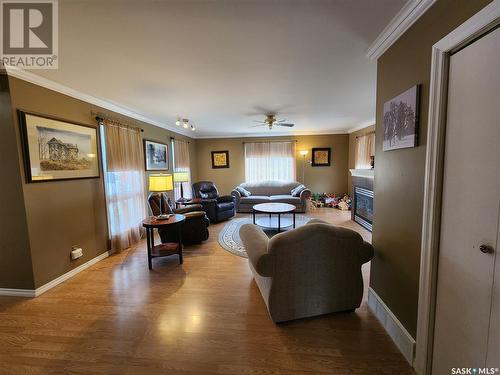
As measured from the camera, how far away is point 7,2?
1424 mm

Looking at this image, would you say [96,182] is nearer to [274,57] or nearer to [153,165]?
[153,165]

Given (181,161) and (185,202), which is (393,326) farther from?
(181,161)

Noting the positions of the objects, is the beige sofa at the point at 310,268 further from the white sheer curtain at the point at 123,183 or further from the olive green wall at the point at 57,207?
the white sheer curtain at the point at 123,183

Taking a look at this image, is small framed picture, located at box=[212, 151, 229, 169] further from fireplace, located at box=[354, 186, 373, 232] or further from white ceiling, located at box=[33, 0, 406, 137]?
fireplace, located at box=[354, 186, 373, 232]

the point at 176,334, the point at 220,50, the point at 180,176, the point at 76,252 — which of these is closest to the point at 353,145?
the point at 180,176

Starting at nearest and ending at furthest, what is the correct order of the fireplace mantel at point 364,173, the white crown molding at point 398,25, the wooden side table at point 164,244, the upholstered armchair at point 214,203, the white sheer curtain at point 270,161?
the white crown molding at point 398,25
the wooden side table at point 164,244
the fireplace mantel at point 364,173
the upholstered armchair at point 214,203
the white sheer curtain at point 270,161

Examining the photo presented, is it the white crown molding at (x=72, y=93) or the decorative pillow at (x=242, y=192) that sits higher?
the white crown molding at (x=72, y=93)

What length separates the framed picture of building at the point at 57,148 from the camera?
2348 mm

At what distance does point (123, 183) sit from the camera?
3.74 metres

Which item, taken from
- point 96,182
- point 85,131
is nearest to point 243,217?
point 96,182

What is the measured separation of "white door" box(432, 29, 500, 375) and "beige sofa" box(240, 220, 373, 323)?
0.65m

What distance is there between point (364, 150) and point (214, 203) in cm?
405

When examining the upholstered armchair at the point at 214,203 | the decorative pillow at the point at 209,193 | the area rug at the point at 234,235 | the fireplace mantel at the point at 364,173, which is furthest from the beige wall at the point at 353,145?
the decorative pillow at the point at 209,193

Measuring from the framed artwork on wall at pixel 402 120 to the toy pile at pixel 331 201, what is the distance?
16.3 feet
